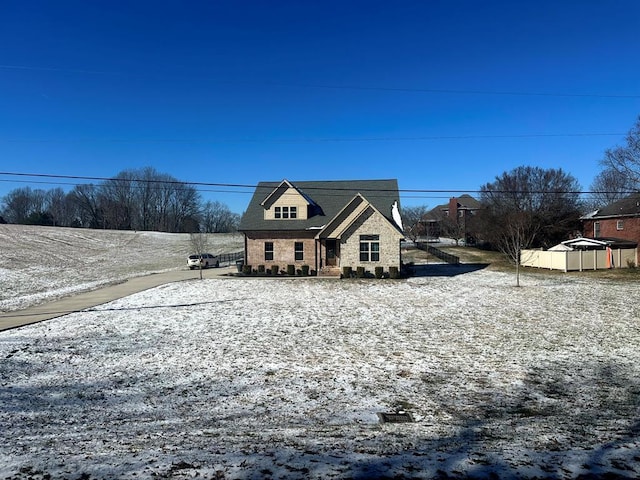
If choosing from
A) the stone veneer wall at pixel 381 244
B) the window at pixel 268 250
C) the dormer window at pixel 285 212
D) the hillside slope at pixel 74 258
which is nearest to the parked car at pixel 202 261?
the hillside slope at pixel 74 258

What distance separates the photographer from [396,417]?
23.2ft

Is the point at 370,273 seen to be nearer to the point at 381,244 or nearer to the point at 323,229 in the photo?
the point at 381,244

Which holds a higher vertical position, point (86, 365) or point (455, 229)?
point (455, 229)

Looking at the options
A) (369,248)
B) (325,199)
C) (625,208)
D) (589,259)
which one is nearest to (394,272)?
(369,248)

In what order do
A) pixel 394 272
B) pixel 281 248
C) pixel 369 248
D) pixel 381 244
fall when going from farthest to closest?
1. pixel 281 248
2. pixel 369 248
3. pixel 381 244
4. pixel 394 272

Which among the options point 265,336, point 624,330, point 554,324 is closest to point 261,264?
point 265,336

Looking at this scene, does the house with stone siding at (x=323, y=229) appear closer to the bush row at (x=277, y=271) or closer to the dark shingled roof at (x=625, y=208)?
the bush row at (x=277, y=271)

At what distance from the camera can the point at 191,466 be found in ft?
14.4

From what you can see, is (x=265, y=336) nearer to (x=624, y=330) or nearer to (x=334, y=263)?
(x=624, y=330)

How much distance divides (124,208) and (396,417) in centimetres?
10366

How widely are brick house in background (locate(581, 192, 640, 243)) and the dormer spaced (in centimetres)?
2641

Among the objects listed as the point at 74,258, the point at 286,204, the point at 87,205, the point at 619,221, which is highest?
the point at 87,205

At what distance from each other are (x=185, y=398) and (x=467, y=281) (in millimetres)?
21402

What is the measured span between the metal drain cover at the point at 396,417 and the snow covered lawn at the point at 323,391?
0.71 ft
